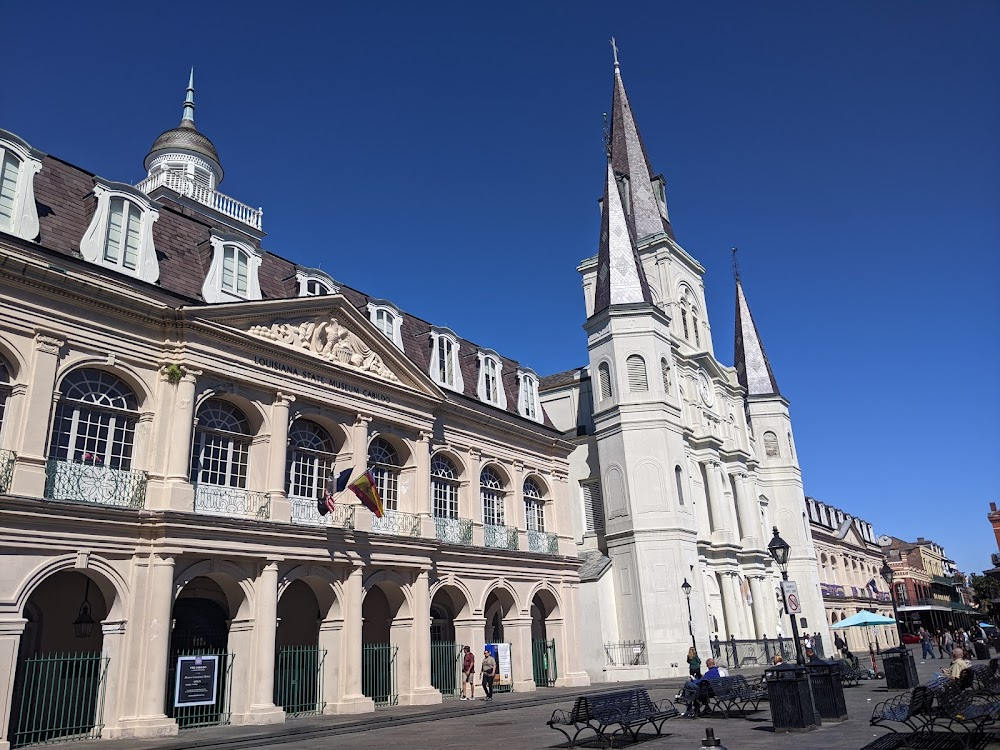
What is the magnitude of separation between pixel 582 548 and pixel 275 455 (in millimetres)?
20974

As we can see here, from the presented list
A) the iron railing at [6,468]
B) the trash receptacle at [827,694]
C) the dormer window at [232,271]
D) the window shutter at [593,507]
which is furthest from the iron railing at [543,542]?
the iron railing at [6,468]

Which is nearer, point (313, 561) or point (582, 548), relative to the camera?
point (313, 561)

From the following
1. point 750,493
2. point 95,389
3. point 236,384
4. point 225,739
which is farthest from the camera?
point 750,493

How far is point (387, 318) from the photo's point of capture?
87.1ft

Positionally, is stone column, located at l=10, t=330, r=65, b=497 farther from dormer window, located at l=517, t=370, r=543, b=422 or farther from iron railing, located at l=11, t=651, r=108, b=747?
dormer window, located at l=517, t=370, r=543, b=422

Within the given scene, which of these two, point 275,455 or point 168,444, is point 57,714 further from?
point 275,455

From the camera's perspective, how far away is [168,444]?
18234mm

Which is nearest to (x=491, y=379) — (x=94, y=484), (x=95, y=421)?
(x=95, y=421)

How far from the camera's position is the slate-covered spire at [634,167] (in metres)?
46.9

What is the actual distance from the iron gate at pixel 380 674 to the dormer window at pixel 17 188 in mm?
14000

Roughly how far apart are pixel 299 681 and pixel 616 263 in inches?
1018

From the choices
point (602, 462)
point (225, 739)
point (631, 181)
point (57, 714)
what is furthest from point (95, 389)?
point (631, 181)

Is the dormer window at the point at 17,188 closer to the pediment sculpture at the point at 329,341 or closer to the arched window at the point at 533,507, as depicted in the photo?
the pediment sculpture at the point at 329,341

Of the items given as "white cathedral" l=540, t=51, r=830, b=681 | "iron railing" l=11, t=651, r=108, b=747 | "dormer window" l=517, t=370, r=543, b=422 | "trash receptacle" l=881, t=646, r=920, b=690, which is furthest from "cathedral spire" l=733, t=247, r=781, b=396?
"iron railing" l=11, t=651, r=108, b=747
